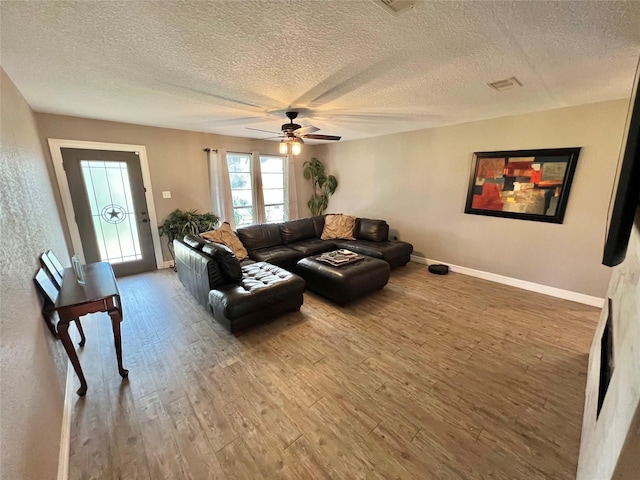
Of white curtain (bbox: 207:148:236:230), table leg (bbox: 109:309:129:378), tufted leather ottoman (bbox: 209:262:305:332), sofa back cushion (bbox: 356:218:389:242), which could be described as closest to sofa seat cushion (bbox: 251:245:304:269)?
tufted leather ottoman (bbox: 209:262:305:332)

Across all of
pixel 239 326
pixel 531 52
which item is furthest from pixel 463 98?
pixel 239 326

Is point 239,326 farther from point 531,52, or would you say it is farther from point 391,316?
point 531,52

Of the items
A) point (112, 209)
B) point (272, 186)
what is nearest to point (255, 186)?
point (272, 186)

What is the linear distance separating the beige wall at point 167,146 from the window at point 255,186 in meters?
0.32

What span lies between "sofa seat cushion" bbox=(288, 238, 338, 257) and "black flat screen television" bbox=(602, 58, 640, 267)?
11.0ft

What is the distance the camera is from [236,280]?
9.21ft

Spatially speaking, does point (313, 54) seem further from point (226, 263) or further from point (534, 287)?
point (534, 287)

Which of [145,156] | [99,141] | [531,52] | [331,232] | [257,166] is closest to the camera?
[531,52]

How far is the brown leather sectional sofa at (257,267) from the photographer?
256cm

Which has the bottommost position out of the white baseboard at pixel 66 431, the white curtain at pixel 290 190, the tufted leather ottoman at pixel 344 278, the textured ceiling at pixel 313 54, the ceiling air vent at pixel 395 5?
the white baseboard at pixel 66 431

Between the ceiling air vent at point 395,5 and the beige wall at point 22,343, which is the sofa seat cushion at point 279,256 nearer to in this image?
the beige wall at point 22,343

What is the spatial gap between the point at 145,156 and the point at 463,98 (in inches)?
183

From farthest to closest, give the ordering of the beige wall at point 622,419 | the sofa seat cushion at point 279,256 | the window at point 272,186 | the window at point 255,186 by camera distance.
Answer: the window at point 272,186 → the window at point 255,186 → the sofa seat cushion at point 279,256 → the beige wall at point 622,419

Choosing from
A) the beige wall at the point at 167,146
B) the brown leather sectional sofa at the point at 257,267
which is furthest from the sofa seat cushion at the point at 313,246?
the beige wall at the point at 167,146
